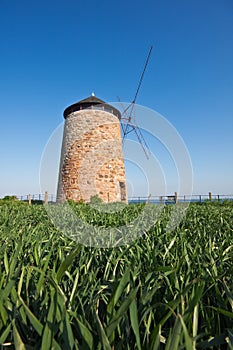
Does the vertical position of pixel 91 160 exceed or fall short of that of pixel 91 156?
it falls short

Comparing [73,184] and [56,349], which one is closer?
Result: [56,349]

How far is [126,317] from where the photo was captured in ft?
1.99

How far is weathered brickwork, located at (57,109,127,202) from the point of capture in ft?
55.5

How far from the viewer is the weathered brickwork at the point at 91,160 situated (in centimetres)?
1692

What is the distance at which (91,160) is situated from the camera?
17.3m

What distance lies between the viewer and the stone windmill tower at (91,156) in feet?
55.6

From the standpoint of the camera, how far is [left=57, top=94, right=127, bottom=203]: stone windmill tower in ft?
55.6

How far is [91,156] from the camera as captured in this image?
17328 millimetres

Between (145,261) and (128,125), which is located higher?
(128,125)

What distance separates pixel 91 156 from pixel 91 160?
304mm

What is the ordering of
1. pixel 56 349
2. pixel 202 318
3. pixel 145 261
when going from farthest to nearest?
pixel 145 261 < pixel 202 318 < pixel 56 349

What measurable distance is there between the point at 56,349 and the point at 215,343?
38 cm

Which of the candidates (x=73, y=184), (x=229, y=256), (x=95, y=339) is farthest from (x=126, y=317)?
(x=73, y=184)

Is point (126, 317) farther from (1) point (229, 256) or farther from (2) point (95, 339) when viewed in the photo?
(1) point (229, 256)
